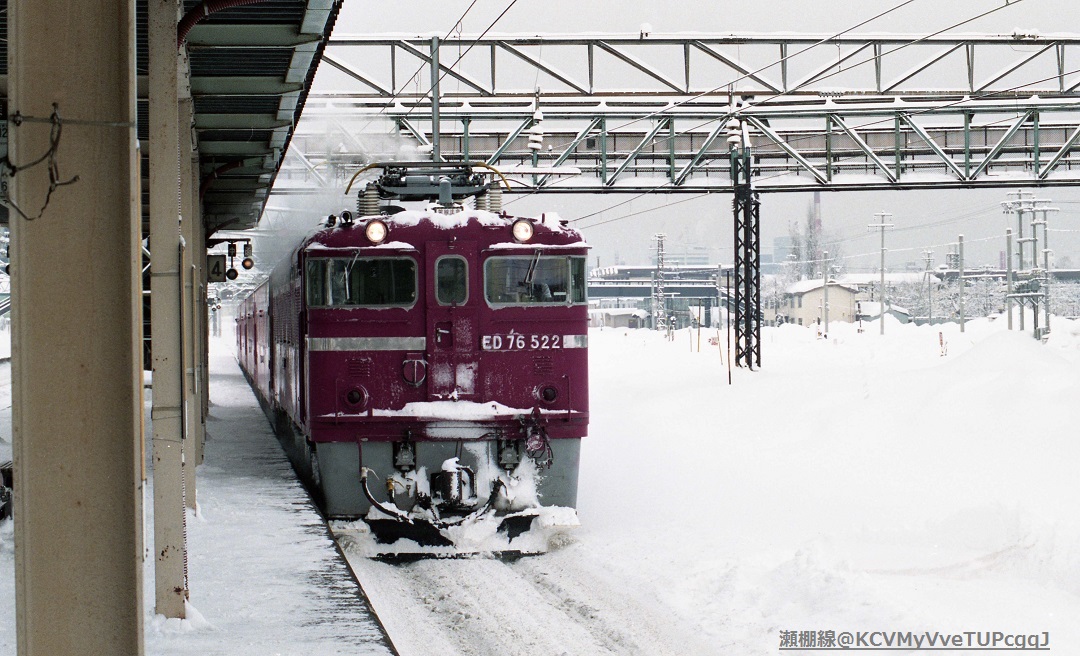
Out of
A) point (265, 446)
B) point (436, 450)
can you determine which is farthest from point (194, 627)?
point (265, 446)

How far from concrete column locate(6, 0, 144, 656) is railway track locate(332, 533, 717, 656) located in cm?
342

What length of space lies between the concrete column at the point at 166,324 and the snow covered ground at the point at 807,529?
37 cm

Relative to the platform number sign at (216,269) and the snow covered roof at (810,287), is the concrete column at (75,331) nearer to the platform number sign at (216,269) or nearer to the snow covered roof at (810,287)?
the platform number sign at (216,269)

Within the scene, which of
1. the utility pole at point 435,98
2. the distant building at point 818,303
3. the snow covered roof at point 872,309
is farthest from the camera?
the distant building at point 818,303

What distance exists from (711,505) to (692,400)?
1059 centimetres

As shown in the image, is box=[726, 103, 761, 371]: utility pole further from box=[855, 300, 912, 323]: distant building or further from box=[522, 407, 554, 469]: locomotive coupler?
box=[855, 300, 912, 323]: distant building

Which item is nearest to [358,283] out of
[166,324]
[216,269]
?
[166,324]

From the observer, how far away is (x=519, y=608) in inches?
356

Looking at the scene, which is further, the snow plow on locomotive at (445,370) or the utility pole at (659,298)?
the utility pole at (659,298)

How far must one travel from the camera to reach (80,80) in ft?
15.4

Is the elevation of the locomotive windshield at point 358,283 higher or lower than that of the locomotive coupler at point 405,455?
higher

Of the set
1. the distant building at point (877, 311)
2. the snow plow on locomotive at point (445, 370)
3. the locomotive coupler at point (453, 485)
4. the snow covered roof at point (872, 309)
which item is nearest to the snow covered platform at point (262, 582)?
the snow plow on locomotive at point (445, 370)

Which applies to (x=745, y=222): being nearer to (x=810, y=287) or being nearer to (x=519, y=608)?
(x=519, y=608)

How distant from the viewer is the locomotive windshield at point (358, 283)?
11141 mm
